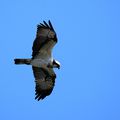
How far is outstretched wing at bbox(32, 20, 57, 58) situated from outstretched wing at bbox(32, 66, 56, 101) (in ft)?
4.20

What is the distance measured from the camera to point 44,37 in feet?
78.2

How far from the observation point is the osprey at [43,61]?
2378 centimetres

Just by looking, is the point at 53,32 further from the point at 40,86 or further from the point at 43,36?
the point at 40,86

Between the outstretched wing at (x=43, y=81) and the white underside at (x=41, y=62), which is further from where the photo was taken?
the outstretched wing at (x=43, y=81)

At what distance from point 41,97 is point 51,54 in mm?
2250

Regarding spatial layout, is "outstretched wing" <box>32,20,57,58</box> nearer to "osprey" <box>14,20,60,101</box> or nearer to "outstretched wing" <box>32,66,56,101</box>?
"osprey" <box>14,20,60,101</box>

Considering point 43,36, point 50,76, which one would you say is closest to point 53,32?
point 43,36

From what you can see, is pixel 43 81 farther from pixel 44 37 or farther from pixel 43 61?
pixel 44 37

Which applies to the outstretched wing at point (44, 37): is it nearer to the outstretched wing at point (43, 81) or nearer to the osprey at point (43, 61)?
the osprey at point (43, 61)

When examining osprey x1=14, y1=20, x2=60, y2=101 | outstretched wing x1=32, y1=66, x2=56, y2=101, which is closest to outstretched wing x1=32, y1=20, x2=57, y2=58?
osprey x1=14, y1=20, x2=60, y2=101

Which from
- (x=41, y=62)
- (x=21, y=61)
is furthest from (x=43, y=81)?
Answer: (x=21, y=61)

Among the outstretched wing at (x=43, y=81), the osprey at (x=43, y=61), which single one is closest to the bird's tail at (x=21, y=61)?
the osprey at (x=43, y=61)

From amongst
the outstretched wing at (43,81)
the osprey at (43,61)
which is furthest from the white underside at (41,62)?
the outstretched wing at (43,81)

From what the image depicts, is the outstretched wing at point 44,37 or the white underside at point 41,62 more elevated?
the outstretched wing at point 44,37
